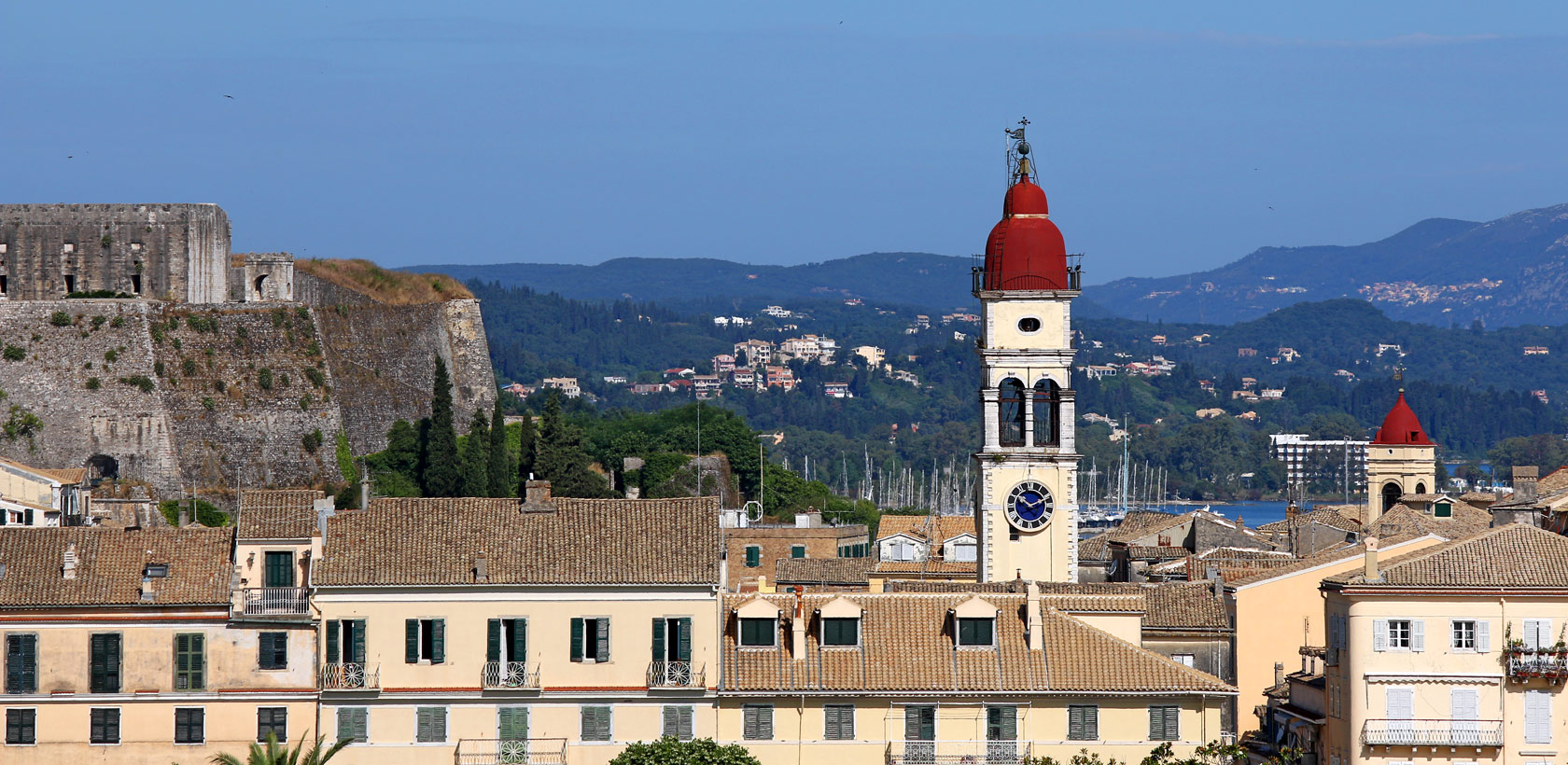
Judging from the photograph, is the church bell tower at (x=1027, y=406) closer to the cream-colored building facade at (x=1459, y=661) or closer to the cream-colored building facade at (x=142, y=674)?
the cream-colored building facade at (x=1459, y=661)

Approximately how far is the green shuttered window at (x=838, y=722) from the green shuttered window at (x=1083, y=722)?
418 centimetres

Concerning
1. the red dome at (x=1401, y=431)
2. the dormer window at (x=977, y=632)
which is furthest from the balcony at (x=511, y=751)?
the red dome at (x=1401, y=431)

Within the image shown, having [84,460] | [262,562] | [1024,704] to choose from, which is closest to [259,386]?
[84,460]

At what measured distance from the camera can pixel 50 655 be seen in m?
54.4

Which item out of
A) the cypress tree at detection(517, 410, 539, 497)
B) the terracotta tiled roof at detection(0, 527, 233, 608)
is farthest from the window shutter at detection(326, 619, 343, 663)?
the cypress tree at detection(517, 410, 539, 497)

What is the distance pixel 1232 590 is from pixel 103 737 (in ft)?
81.5

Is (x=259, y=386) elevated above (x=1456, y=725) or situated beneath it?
elevated above

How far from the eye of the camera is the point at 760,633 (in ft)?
178

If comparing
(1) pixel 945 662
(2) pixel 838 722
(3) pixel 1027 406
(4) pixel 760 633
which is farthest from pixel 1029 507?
(2) pixel 838 722

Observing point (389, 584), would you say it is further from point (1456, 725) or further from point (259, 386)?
point (259, 386)

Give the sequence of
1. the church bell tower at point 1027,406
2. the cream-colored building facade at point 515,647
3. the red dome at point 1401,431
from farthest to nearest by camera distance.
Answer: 1. the red dome at point 1401,431
2. the church bell tower at point 1027,406
3. the cream-colored building facade at point 515,647

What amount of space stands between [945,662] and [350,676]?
11524 mm

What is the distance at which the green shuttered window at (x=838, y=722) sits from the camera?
53.0 metres

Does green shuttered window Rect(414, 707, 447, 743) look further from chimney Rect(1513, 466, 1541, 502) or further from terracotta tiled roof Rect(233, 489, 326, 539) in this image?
chimney Rect(1513, 466, 1541, 502)
